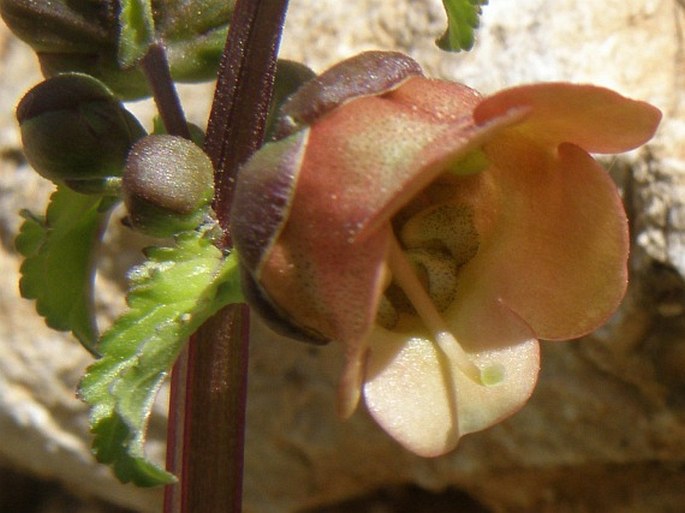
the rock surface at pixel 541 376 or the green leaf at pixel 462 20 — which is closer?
the green leaf at pixel 462 20

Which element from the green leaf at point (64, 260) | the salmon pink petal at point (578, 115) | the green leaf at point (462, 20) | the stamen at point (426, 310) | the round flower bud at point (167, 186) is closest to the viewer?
the salmon pink petal at point (578, 115)

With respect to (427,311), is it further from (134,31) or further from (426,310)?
(134,31)

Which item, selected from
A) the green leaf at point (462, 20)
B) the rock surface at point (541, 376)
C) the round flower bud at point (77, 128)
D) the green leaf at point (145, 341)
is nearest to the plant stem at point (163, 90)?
the round flower bud at point (77, 128)

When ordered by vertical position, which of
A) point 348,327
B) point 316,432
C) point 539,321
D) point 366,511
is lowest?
point 366,511

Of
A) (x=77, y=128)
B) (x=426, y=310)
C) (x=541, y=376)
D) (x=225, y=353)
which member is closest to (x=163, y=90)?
(x=77, y=128)

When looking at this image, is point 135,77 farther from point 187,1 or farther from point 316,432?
point 316,432

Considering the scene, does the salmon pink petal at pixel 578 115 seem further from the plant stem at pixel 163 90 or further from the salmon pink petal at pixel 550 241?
the plant stem at pixel 163 90

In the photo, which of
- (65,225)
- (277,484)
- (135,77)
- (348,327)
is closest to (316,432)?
(277,484)
